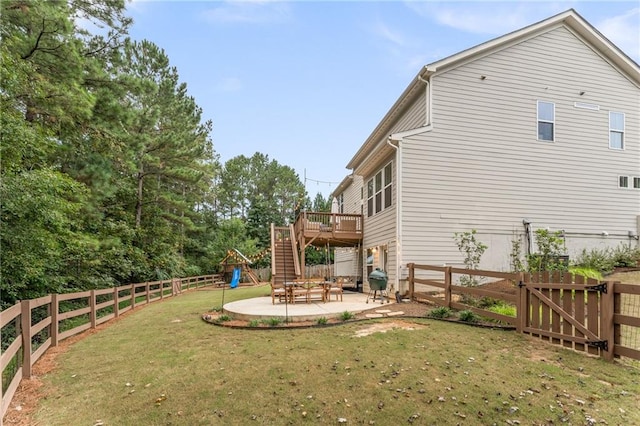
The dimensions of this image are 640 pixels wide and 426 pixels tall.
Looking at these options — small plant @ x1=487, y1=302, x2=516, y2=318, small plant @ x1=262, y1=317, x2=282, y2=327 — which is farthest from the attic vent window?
small plant @ x1=262, y1=317, x2=282, y2=327

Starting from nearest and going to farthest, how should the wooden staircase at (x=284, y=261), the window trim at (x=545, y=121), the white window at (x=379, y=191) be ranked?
the window trim at (x=545, y=121) < the white window at (x=379, y=191) < the wooden staircase at (x=284, y=261)

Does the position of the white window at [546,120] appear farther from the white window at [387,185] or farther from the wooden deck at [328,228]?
the wooden deck at [328,228]

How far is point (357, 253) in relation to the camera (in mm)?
16688

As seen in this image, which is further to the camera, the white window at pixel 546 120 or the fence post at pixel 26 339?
the white window at pixel 546 120

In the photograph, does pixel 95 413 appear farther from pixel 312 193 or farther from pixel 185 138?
pixel 312 193

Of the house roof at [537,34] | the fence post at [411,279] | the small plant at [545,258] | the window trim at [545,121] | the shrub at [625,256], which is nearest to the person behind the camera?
the small plant at [545,258]

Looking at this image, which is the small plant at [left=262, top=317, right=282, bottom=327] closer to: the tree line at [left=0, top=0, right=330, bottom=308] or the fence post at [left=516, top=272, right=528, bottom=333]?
the fence post at [left=516, top=272, right=528, bottom=333]

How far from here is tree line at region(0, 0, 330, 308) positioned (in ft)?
25.2

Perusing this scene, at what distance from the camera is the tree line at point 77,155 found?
768 centimetres

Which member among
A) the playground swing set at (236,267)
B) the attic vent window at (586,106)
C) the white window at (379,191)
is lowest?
the playground swing set at (236,267)

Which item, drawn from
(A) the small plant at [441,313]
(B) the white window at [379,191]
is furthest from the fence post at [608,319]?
(B) the white window at [379,191]

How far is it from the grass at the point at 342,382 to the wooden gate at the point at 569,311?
0.23 meters

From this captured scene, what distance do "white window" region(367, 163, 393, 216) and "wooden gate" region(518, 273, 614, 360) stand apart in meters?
6.35

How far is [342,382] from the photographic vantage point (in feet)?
13.1
